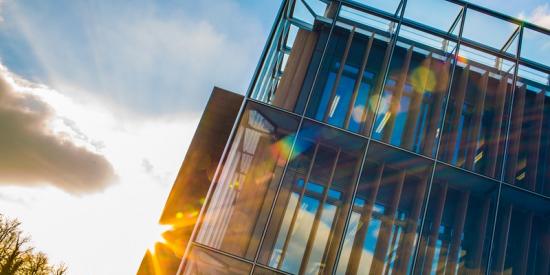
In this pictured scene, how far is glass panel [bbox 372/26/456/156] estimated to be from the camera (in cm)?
828

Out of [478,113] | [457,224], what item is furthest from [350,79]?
[457,224]

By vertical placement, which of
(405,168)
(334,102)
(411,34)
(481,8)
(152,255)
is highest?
(481,8)

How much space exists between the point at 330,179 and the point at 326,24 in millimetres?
3938

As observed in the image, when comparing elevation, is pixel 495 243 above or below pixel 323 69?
below

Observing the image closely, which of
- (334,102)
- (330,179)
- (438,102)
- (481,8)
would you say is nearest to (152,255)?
(330,179)

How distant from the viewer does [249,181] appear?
297 inches

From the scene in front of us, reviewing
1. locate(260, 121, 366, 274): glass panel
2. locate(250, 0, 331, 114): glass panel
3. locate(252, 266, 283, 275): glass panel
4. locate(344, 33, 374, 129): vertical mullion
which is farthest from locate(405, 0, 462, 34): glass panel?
locate(252, 266, 283, 275): glass panel

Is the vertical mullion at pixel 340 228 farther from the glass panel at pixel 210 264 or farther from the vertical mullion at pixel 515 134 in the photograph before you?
the vertical mullion at pixel 515 134

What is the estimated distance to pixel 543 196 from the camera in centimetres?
749

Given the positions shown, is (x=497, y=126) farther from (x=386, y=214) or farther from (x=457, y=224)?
(x=386, y=214)

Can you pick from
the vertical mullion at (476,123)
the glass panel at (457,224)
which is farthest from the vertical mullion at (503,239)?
the vertical mullion at (476,123)

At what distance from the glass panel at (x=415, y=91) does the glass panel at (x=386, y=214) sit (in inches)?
24.2

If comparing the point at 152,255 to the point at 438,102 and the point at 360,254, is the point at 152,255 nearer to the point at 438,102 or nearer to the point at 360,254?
the point at 360,254

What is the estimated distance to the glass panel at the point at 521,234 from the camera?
24.8ft
